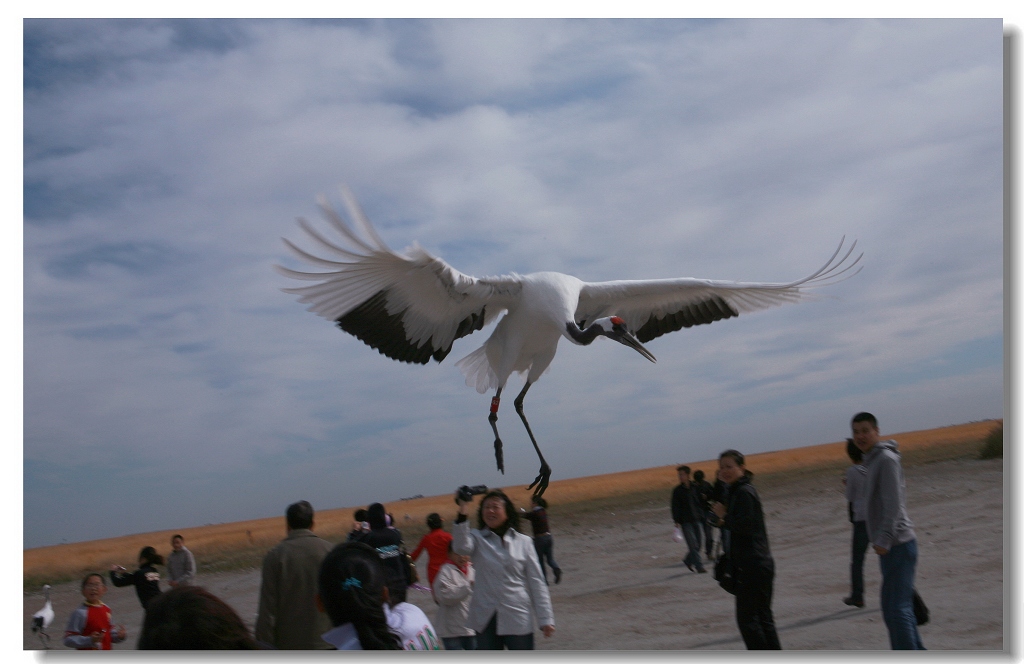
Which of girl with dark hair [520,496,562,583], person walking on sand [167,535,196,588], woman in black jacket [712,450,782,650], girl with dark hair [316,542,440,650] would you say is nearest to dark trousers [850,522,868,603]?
woman in black jacket [712,450,782,650]

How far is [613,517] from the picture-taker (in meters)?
11.3

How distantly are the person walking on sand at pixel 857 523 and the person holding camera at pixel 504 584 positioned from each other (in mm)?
2056

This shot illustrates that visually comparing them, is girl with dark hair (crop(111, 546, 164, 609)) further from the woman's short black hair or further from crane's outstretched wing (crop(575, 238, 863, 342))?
crane's outstretched wing (crop(575, 238, 863, 342))

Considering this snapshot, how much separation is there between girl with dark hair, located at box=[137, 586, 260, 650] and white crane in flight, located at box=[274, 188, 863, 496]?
2847 millimetres

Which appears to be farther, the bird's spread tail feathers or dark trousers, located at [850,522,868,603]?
the bird's spread tail feathers

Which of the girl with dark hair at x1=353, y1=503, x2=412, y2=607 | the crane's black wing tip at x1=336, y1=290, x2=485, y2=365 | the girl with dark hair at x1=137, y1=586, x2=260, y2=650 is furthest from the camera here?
the crane's black wing tip at x1=336, y1=290, x2=485, y2=365

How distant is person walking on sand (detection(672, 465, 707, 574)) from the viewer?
21.7ft

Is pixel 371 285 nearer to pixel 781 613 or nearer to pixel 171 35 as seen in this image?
pixel 171 35

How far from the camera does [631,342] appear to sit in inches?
204

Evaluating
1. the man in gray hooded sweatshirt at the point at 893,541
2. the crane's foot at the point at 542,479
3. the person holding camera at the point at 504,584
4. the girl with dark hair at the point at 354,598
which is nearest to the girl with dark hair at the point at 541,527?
the crane's foot at the point at 542,479

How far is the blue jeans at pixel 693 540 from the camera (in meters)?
6.62

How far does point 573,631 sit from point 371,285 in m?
2.38

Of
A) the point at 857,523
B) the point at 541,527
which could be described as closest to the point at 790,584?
the point at 857,523
